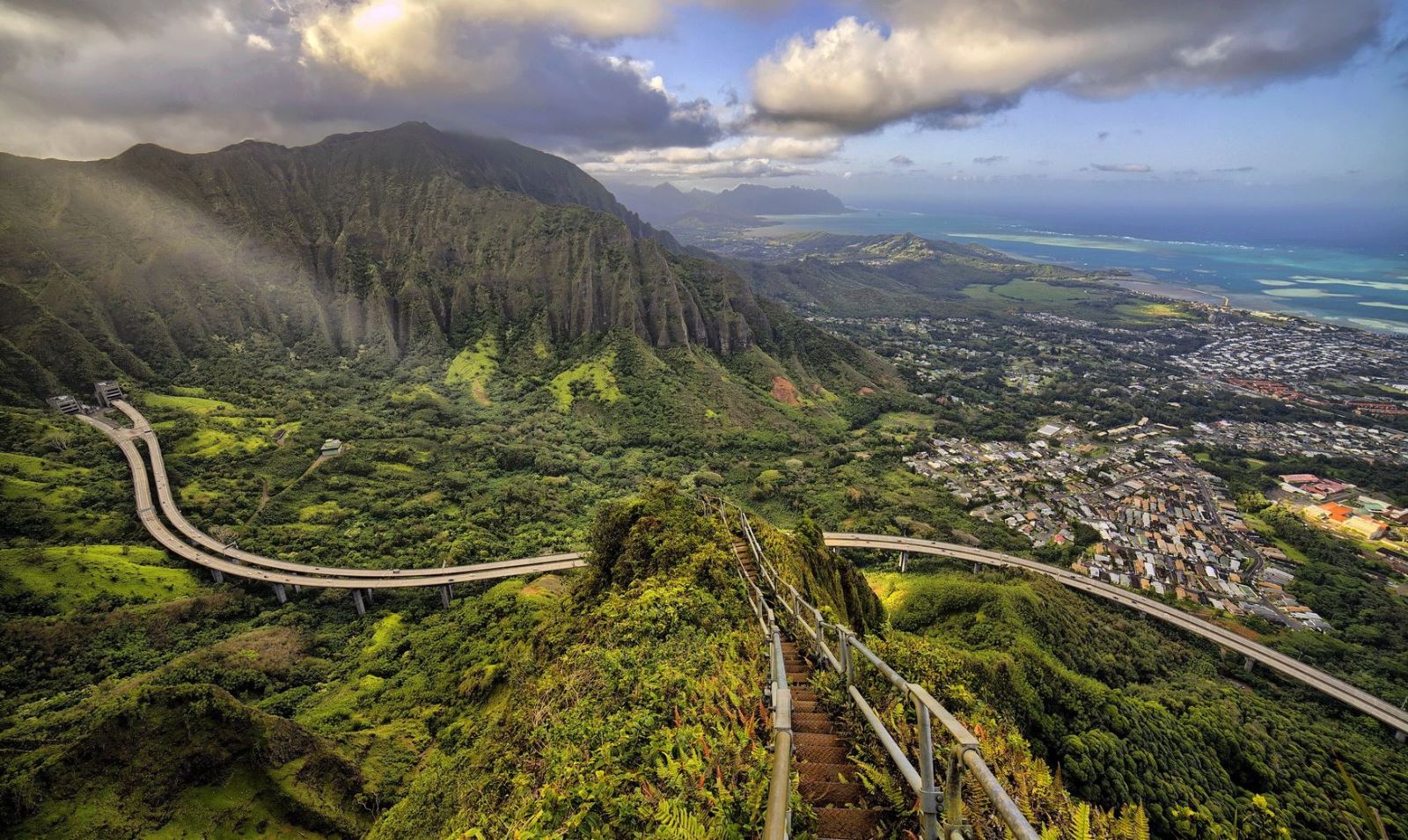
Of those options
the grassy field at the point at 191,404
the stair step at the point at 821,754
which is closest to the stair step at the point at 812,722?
the stair step at the point at 821,754

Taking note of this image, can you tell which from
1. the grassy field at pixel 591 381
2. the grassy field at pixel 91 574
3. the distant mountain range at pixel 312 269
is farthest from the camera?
the grassy field at pixel 591 381

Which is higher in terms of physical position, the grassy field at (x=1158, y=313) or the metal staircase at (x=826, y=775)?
the metal staircase at (x=826, y=775)

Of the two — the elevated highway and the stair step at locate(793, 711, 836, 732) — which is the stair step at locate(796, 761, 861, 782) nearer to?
the stair step at locate(793, 711, 836, 732)

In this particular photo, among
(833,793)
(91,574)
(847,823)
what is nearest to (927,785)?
(847,823)

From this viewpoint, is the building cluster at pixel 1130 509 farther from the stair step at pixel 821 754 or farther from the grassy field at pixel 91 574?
the grassy field at pixel 91 574

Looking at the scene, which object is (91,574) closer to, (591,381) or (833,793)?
(833,793)

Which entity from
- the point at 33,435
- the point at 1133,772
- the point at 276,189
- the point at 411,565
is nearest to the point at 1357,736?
the point at 1133,772

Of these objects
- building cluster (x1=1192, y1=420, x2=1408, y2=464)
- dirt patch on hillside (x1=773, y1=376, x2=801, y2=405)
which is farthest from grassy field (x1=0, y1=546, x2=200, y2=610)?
building cluster (x1=1192, y1=420, x2=1408, y2=464)
